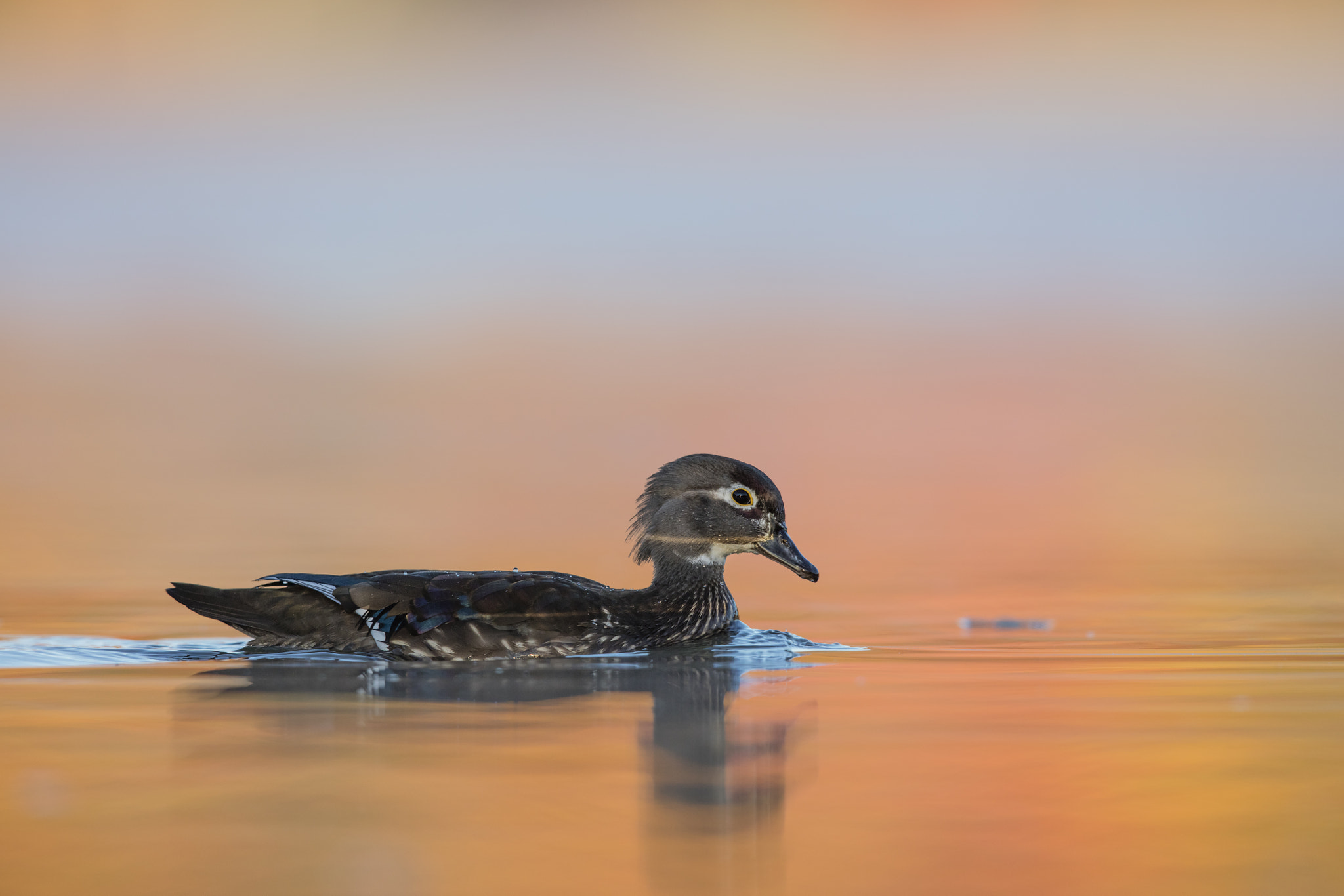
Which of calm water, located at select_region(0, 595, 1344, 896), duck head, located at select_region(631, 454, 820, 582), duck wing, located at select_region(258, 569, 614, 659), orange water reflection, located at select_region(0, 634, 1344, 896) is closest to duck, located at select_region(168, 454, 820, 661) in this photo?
duck wing, located at select_region(258, 569, 614, 659)

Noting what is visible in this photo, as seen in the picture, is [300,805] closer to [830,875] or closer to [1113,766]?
[830,875]

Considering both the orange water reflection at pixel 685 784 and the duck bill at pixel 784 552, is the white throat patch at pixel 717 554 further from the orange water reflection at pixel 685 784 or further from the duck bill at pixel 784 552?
the orange water reflection at pixel 685 784

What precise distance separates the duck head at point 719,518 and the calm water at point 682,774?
1.24m

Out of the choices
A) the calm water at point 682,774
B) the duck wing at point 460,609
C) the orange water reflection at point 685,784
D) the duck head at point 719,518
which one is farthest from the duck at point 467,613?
the orange water reflection at point 685,784

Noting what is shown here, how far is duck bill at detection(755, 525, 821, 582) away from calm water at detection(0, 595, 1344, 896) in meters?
1.09

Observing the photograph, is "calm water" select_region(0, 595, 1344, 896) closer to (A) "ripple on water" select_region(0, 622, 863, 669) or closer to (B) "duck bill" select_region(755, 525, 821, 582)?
(A) "ripple on water" select_region(0, 622, 863, 669)

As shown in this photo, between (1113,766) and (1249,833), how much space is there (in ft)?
2.97

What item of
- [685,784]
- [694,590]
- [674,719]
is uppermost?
[694,590]

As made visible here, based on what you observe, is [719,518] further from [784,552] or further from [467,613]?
[467,613]

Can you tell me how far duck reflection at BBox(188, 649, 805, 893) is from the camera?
482 centimetres

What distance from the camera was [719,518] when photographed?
995 cm

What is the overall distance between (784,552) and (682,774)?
4.17 meters

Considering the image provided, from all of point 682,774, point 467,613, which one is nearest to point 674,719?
point 682,774

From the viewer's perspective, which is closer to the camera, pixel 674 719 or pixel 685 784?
pixel 685 784
